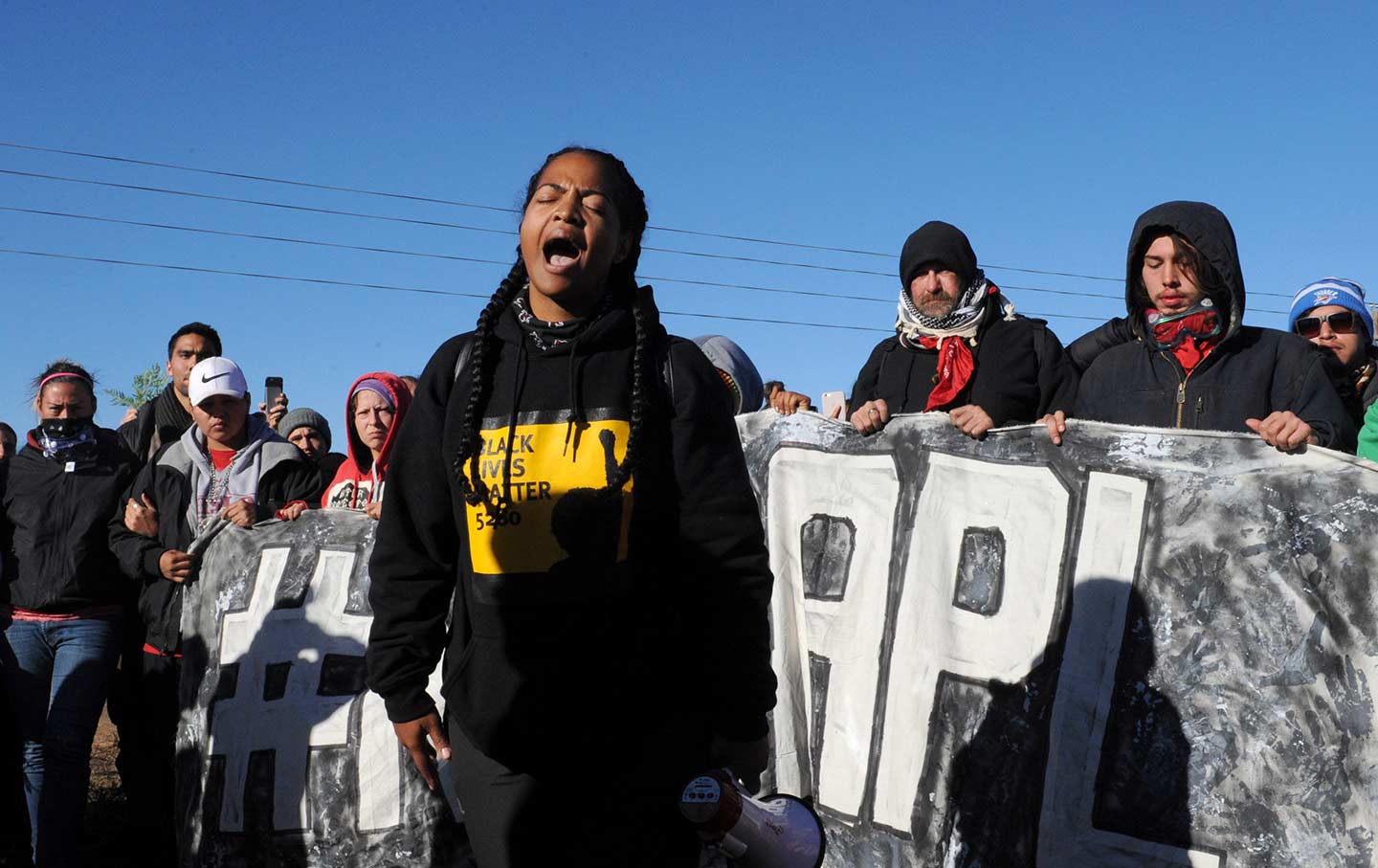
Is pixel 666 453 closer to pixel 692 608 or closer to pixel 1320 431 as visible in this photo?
pixel 692 608

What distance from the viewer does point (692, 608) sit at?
95.6 inches

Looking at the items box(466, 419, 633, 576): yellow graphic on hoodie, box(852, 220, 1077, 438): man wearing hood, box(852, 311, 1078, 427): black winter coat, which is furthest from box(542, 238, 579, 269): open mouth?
box(852, 311, 1078, 427): black winter coat

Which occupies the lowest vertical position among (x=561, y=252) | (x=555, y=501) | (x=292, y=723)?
(x=292, y=723)

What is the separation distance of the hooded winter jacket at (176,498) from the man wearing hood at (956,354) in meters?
2.39

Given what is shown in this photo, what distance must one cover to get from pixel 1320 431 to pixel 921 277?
146 centimetres

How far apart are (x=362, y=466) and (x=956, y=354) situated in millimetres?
2436

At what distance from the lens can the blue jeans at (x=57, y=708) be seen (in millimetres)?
5309

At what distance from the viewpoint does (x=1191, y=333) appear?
13.3ft

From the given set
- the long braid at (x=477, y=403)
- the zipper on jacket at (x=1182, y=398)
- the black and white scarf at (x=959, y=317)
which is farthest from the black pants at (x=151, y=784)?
the zipper on jacket at (x=1182, y=398)

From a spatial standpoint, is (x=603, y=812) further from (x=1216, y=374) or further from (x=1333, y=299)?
(x=1333, y=299)

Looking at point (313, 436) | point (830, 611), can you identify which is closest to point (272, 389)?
point (313, 436)

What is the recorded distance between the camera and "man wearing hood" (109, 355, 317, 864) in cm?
527

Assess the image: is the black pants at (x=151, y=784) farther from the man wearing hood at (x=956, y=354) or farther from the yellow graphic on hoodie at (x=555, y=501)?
the yellow graphic on hoodie at (x=555, y=501)

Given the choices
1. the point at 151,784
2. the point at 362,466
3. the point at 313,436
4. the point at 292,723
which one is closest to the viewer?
the point at 292,723
